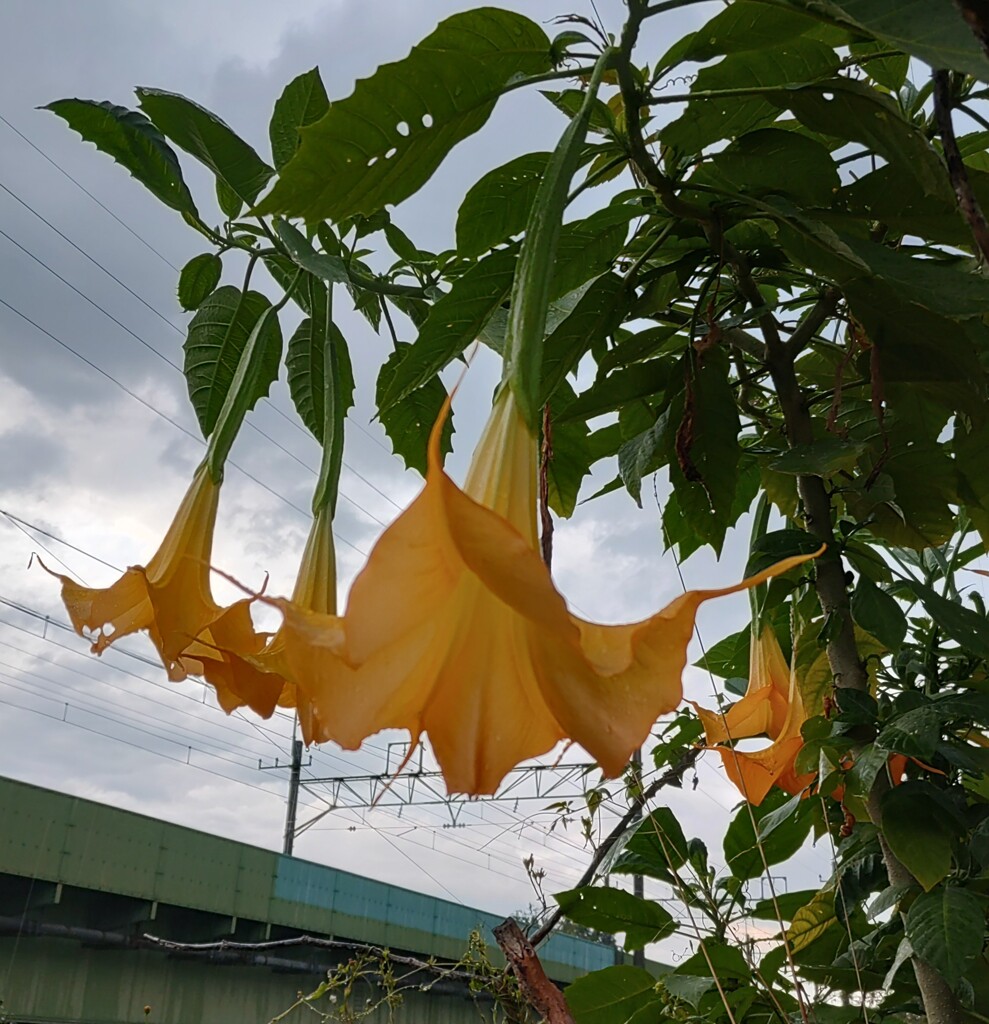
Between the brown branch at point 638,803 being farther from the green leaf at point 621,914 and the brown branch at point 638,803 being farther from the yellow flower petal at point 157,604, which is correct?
the yellow flower petal at point 157,604

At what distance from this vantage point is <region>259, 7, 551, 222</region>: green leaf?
15.1 inches

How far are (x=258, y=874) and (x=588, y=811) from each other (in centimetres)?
583

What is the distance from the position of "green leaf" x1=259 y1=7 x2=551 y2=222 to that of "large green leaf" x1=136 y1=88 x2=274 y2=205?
0.73 feet

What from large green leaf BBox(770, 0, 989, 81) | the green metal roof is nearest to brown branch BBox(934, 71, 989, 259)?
large green leaf BBox(770, 0, 989, 81)

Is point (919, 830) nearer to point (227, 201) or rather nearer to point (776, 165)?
point (776, 165)

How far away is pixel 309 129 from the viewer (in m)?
0.38

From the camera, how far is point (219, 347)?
26.1 inches

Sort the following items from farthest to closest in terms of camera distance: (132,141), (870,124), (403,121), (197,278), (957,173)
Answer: (197,278), (132,141), (870,124), (403,121), (957,173)

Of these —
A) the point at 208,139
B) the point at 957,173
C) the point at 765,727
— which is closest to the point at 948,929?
the point at 765,727

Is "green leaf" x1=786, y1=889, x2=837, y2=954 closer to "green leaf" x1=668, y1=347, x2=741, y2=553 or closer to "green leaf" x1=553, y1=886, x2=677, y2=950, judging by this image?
"green leaf" x1=553, y1=886, x2=677, y2=950

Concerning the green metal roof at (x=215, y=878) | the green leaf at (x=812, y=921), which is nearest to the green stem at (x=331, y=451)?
the green leaf at (x=812, y=921)

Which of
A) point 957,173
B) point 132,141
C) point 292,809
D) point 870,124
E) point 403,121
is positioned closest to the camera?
→ point 957,173

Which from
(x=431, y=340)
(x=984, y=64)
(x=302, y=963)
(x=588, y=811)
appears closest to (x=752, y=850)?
(x=588, y=811)

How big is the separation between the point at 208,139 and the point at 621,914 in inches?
24.9
